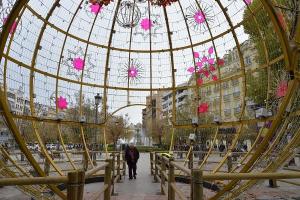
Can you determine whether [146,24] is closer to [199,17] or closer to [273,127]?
[199,17]

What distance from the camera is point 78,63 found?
10156mm

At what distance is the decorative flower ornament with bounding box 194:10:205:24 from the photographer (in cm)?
1012

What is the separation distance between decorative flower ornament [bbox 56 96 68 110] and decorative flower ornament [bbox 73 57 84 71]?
117 cm

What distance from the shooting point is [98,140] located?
1097cm

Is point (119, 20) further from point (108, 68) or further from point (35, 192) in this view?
point (35, 192)

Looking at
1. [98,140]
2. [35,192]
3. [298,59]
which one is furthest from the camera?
[98,140]

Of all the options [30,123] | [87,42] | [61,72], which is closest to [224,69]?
[87,42]

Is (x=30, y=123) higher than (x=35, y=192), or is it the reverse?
(x=30, y=123)

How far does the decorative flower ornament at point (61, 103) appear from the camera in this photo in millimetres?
9428

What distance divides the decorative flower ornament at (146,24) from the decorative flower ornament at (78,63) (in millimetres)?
2510

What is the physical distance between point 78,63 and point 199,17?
420 cm

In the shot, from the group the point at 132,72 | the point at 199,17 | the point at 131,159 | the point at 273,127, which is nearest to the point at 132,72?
the point at 132,72

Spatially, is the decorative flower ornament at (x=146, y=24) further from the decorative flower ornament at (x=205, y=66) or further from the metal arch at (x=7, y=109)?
the metal arch at (x=7, y=109)

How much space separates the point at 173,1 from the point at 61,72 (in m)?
4.03
